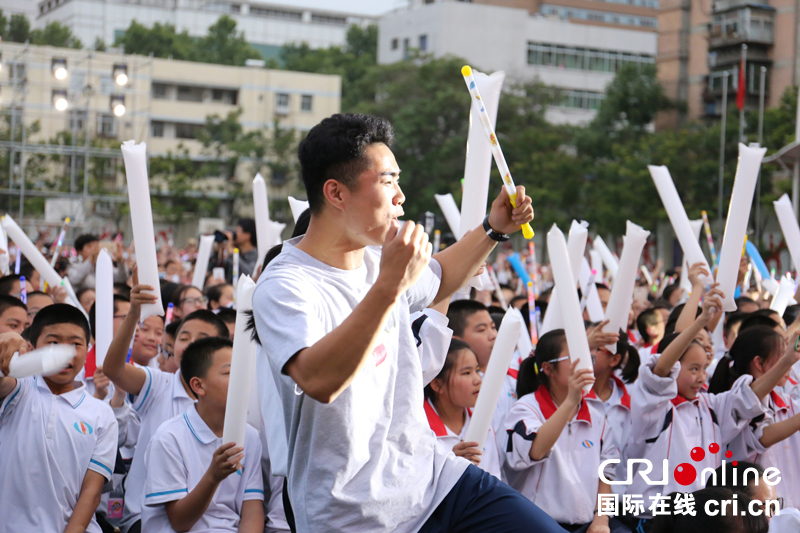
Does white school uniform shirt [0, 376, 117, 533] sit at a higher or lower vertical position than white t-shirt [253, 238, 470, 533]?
lower

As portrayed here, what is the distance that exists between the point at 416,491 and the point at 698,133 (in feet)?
92.9

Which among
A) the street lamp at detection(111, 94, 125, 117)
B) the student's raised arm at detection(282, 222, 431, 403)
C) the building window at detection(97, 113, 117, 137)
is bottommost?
the student's raised arm at detection(282, 222, 431, 403)

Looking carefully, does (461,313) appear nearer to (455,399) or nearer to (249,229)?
(455,399)

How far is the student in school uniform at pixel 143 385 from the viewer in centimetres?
388

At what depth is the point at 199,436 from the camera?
12.3 ft

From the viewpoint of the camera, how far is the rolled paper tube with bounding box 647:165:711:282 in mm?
5055

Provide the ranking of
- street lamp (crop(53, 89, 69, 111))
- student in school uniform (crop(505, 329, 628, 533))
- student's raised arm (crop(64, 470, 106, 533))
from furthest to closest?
1. street lamp (crop(53, 89, 69, 111))
2. student in school uniform (crop(505, 329, 628, 533))
3. student's raised arm (crop(64, 470, 106, 533))

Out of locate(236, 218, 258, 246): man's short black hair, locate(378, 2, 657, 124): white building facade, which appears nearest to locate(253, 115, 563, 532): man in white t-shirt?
locate(236, 218, 258, 246): man's short black hair

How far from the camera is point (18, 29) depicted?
161 ft

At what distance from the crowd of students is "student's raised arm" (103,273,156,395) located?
17mm

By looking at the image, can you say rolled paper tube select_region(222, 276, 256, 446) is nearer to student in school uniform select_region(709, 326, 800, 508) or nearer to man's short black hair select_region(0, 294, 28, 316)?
man's short black hair select_region(0, 294, 28, 316)

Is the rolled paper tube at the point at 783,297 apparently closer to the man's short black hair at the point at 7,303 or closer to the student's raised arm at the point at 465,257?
the student's raised arm at the point at 465,257

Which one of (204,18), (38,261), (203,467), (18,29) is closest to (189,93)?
(18,29)

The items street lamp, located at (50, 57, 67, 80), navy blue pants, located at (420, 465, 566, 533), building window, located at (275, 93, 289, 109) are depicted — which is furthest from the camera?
building window, located at (275, 93, 289, 109)
